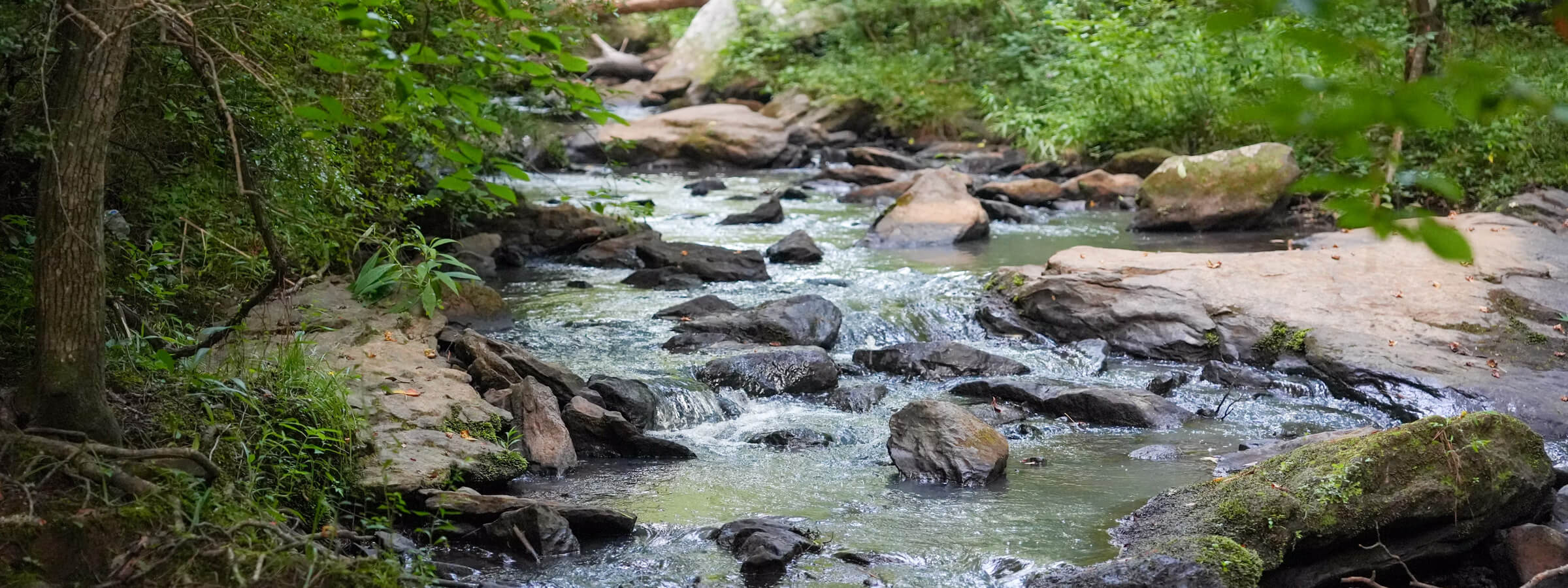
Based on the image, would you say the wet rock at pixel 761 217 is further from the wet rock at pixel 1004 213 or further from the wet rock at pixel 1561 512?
the wet rock at pixel 1561 512

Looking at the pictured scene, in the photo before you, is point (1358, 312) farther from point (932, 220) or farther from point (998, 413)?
point (932, 220)

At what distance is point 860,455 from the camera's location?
6145 millimetres

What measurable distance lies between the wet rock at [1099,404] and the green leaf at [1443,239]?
533cm

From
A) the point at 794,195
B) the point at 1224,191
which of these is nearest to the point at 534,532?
the point at 1224,191

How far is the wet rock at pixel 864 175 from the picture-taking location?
52.0 feet

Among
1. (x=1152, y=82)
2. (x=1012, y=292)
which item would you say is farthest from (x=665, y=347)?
(x=1152, y=82)

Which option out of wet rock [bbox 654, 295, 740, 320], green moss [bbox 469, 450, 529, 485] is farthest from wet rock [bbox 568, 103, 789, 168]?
green moss [bbox 469, 450, 529, 485]

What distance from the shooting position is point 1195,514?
4695 mm

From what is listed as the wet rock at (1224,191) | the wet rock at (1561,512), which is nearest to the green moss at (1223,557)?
the wet rock at (1561,512)

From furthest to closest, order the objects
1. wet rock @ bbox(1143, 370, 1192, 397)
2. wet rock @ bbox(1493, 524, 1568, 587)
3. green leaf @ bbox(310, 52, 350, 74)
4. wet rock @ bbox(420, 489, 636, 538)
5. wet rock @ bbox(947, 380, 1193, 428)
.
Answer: wet rock @ bbox(1143, 370, 1192, 397), wet rock @ bbox(947, 380, 1193, 428), wet rock @ bbox(420, 489, 636, 538), wet rock @ bbox(1493, 524, 1568, 587), green leaf @ bbox(310, 52, 350, 74)

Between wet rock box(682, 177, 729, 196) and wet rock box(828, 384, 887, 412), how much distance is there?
8344mm

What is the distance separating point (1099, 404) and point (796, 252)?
15.6ft

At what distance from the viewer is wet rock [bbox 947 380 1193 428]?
671cm

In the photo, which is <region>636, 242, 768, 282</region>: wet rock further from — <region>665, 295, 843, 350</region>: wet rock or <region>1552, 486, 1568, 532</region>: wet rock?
<region>1552, 486, 1568, 532</region>: wet rock
